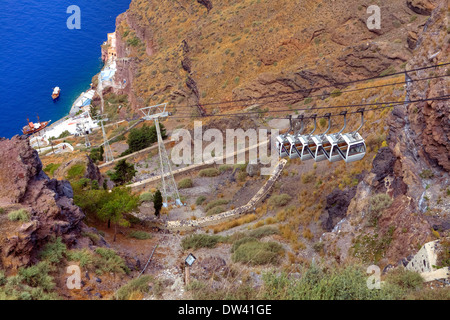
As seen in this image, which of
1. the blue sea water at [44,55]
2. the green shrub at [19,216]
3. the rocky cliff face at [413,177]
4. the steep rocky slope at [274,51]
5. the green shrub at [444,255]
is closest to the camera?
the green shrub at [444,255]

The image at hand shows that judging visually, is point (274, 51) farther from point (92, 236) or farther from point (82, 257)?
point (82, 257)

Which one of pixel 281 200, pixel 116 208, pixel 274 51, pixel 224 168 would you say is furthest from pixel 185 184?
pixel 274 51

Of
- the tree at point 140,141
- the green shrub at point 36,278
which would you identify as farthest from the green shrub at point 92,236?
the tree at point 140,141

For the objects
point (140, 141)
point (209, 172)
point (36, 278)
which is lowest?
point (36, 278)

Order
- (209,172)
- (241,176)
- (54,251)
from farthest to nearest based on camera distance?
(209,172)
(241,176)
(54,251)

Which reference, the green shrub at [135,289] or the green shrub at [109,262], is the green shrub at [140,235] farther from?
the green shrub at [135,289]
